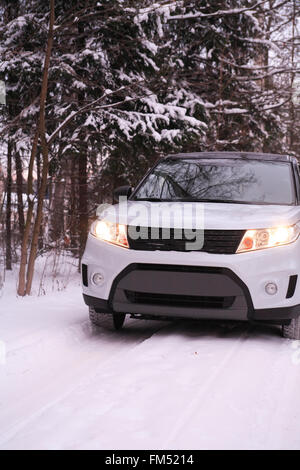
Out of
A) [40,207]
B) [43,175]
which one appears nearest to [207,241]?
[43,175]

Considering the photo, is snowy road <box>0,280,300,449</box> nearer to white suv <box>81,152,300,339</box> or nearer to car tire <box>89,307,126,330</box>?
car tire <box>89,307,126,330</box>

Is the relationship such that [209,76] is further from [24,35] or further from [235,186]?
[235,186]

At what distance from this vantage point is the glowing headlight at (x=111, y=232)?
15.1 feet

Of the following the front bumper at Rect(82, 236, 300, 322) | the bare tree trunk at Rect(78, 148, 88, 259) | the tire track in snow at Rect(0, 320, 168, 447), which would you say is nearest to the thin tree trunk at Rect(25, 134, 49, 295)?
the tire track in snow at Rect(0, 320, 168, 447)

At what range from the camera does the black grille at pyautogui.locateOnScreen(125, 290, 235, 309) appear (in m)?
4.43

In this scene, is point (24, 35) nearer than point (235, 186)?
No

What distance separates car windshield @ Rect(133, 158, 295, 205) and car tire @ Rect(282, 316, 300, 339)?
119 centimetres

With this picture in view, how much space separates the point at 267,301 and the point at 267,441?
1878mm

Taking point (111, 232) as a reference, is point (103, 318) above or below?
below

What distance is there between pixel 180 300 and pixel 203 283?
0.91 ft

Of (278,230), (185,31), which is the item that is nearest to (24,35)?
(185,31)

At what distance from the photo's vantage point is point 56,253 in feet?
30.7

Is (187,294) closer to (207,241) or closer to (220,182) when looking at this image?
(207,241)

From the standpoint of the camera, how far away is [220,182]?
5574mm
